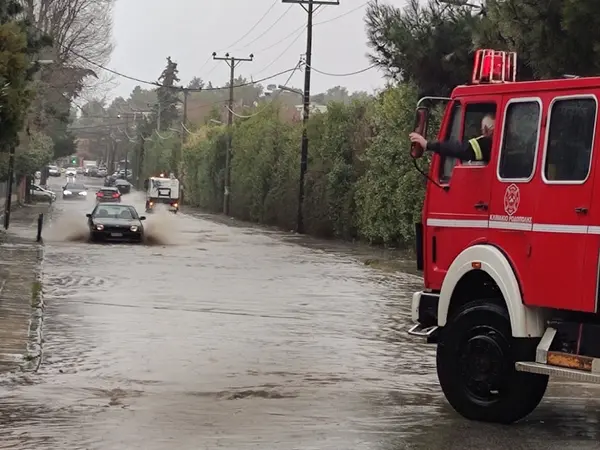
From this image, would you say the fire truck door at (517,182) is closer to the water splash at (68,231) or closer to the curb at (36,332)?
the curb at (36,332)

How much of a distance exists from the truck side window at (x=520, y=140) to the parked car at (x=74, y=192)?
250 feet

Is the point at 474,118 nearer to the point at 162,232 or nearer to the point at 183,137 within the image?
the point at 162,232

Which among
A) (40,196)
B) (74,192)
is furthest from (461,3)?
(74,192)

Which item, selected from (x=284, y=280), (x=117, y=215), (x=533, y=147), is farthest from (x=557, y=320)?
(x=117, y=215)

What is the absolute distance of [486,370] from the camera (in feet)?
30.1

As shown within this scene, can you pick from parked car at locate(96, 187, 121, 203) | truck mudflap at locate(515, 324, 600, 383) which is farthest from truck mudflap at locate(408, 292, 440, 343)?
parked car at locate(96, 187, 121, 203)

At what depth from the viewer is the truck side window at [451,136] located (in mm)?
9812

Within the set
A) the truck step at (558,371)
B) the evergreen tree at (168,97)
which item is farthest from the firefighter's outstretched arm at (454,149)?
the evergreen tree at (168,97)

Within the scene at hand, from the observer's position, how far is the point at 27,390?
10656 millimetres

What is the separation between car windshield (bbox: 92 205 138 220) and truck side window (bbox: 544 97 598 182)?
28.4m

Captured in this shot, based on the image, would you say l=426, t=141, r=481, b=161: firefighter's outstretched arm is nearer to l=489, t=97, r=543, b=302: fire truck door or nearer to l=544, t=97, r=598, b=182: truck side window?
l=489, t=97, r=543, b=302: fire truck door

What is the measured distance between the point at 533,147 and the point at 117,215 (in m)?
28.6

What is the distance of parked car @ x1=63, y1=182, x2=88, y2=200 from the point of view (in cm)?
8353

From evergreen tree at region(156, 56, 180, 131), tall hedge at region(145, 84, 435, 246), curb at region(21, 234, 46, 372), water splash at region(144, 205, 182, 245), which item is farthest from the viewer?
evergreen tree at region(156, 56, 180, 131)
